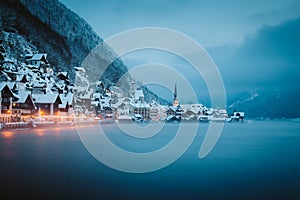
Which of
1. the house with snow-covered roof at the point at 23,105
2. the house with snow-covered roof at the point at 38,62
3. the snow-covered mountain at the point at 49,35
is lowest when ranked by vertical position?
the house with snow-covered roof at the point at 23,105

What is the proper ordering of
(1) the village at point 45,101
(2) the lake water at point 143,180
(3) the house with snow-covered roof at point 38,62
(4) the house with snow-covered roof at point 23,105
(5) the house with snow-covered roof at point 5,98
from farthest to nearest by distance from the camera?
1. (3) the house with snow-covered roof at point 38,62
2. (4) the house with snow-covered roof at point 23,105
3. (1) the village at point 45,101
4. (5) the house with snow-covered roof at point 5,98
5. (2) the lake water at point 143,180

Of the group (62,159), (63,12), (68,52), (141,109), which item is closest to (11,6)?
(68,52)

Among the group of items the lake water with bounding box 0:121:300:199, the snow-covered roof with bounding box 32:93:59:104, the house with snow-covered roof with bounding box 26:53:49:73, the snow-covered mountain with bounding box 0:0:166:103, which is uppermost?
the snow-covered mountain with bounding box 0:0:166:103

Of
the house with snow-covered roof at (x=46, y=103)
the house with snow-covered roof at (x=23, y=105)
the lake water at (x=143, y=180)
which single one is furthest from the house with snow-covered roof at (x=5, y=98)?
the lake water at (x=143, y=180)

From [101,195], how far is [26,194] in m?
2.74

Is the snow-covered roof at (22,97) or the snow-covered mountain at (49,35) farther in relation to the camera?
the snow-covered mountain at (49,35)

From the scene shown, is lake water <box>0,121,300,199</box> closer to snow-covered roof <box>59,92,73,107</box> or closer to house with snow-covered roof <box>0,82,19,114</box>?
house with snow-covered roof <box>0,82,19,114</box>

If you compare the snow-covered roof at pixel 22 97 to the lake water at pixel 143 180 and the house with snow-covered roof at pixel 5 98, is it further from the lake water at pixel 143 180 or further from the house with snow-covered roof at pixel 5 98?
the lake water at pixel 143 180

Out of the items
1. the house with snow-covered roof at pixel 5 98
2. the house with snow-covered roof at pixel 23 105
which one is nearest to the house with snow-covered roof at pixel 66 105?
the house with snow-covered roof at pixel 23 105

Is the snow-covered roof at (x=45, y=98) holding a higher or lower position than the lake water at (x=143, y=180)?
higher

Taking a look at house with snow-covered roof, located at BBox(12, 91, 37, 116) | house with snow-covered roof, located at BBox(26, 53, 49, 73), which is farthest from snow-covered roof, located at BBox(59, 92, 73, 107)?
house with snow-covered roof, located at BBox(26, 53, 49, 73)

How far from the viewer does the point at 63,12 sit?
161 m

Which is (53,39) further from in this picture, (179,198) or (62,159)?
(179,198)

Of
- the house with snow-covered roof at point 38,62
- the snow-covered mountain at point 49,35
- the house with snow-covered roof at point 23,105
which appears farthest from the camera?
the snow-covered mountain at point 49,35
